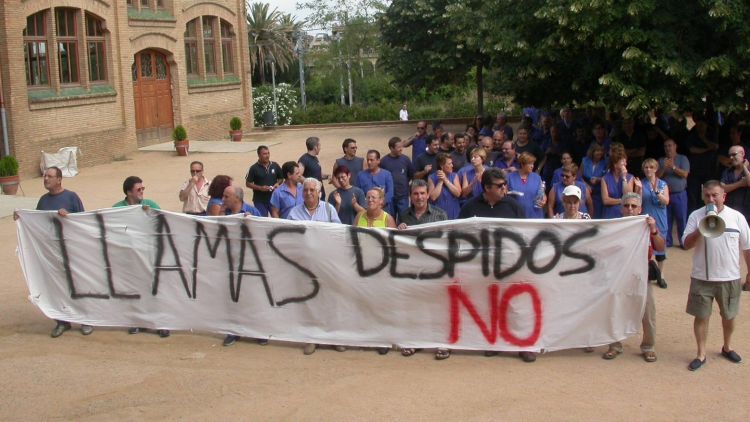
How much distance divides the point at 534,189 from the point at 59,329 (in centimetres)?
534

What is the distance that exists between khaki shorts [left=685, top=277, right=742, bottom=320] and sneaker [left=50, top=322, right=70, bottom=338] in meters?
6.02

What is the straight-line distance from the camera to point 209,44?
34375 mm

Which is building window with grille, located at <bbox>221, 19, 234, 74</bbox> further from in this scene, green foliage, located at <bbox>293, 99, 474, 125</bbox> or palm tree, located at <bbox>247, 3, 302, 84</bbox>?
palm tree, located at <bbox>247, 3, 302, 84</bbox>

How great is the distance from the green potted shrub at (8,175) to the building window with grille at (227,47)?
15.7 metres

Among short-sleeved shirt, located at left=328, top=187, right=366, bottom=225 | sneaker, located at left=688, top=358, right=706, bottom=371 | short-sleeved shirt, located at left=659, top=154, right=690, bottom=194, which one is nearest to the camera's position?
sneaker, located at left=688, top=358, right=706, bottom=371

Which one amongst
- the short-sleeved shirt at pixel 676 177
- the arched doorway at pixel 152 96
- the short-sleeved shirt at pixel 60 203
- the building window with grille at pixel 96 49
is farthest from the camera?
the arched doorway at pixel 152 96

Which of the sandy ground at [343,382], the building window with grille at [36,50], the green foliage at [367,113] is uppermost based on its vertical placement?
the building window with grille at [36,50]

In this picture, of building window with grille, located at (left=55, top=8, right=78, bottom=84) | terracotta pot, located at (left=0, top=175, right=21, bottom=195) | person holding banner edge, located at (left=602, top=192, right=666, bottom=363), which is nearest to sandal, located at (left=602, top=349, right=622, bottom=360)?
person holding banner edge, located at (left=602, top=192, right=666, bottom=363)

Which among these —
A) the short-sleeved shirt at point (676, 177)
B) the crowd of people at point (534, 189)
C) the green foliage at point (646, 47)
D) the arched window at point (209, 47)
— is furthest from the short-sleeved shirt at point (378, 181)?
the arched window at point (209, 47)

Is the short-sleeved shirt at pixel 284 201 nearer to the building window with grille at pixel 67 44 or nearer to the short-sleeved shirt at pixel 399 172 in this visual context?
the short-sleeved shirt at pixel 399 172

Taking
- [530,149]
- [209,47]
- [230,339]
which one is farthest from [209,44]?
[230,339]

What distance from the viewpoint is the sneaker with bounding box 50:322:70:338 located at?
898 centimetres

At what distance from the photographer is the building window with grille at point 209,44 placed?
112 ft

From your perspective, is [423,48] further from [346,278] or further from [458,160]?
[346,278]
